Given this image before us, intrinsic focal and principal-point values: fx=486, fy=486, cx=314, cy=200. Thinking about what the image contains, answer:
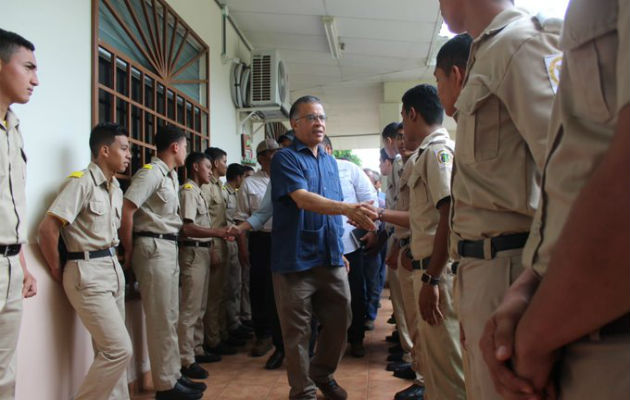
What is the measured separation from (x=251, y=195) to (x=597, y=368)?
3.58 meters

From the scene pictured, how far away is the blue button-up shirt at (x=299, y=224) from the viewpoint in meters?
2.57

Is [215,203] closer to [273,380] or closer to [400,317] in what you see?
[273,380]

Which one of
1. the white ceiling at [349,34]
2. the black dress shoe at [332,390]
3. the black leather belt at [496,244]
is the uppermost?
the white ceiling at [349,34]

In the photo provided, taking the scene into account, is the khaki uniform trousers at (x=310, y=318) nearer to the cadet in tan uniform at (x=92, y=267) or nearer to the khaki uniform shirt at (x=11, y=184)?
the cadet in tan uniform at (x=92, y=267)

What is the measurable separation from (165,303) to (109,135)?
3.39ft

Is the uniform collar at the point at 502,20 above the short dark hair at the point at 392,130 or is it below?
below

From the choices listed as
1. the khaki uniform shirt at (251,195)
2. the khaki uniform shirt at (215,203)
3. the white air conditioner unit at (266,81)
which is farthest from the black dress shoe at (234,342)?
the white air conditioner unit at (266,81)

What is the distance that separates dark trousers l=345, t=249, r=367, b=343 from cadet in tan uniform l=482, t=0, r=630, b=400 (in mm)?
3240

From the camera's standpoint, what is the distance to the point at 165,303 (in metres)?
2.89

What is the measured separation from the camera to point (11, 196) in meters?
1.84

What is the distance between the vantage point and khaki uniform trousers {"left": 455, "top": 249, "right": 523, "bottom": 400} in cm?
107

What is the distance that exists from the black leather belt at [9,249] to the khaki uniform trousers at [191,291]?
1647mm

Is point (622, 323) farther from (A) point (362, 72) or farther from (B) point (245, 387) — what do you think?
(A) point (362, 72)

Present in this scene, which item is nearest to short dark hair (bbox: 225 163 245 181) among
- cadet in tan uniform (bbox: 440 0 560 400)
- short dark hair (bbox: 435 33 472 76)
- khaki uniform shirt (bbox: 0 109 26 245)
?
khaki uniform shirt (bbox: 0 109 26 245)
